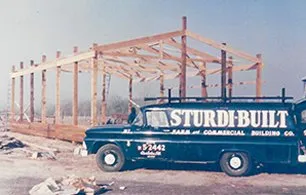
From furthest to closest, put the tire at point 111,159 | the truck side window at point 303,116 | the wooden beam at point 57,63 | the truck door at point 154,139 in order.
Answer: the wooden beam at point 57,63, the tire at point 111,159, the truck door at point 154,139, the truck side window at point 303,116

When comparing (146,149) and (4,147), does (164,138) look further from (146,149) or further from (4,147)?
(4,147)

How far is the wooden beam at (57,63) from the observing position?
56.4 feet

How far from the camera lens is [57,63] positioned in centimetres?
2038

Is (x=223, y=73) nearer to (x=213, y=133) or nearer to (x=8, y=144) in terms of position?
(x=213, y=133)

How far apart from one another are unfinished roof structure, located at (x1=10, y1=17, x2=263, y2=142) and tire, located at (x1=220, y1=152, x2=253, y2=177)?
5537 mm

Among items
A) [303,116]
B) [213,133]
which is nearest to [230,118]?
[213,133]

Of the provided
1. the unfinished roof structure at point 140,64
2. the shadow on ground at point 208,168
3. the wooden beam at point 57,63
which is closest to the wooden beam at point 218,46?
the unfinished roof structure at point 140,64

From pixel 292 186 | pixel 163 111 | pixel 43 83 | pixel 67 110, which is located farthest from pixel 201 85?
pixel 67 110

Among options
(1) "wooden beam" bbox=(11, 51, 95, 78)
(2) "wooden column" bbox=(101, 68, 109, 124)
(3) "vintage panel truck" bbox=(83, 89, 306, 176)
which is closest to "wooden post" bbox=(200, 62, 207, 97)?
(2) "wooden column" bbox=(101, 68, 109, 124)

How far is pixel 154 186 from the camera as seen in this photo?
974cm

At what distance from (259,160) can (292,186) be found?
144 centimetres

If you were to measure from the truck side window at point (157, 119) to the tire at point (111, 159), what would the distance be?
1285mm

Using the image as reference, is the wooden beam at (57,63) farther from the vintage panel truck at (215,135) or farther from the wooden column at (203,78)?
the wooden column at (203,78)

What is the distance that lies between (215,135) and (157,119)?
1.75 meters
